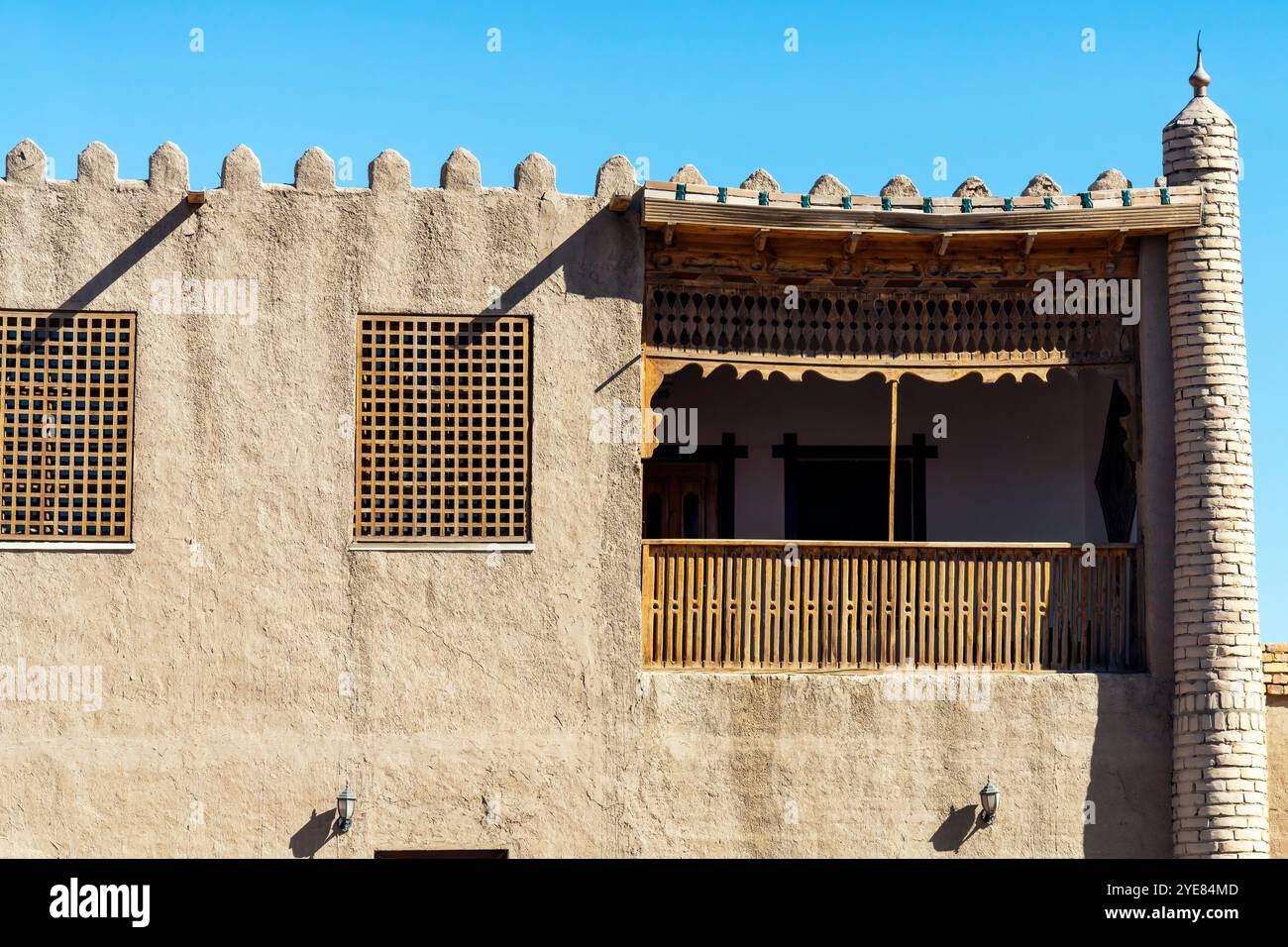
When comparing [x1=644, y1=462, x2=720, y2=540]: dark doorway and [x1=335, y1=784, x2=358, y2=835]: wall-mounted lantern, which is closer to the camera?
[x1=335, y1=784, x2=358, y2=835]: wall-mounted lantern

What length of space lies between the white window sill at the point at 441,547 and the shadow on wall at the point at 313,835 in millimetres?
1723

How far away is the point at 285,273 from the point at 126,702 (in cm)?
299

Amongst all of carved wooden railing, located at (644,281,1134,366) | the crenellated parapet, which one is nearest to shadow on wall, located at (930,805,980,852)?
carved wooden railing, located at (644,281,1134,366)

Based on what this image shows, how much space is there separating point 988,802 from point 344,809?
420 centimetres

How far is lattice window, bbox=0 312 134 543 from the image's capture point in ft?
42.4

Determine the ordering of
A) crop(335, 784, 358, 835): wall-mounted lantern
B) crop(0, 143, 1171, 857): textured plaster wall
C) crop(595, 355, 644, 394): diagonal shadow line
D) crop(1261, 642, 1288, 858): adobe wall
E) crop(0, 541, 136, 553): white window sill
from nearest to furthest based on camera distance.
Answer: crop(335, 784, 358, 835): wall-mounted lantern, crop(0, 143, 1171, 857): textured plaster wall, crop(0, 541, 136, 553): white window sill, crop(595, 355, 644, 394): diagonal shadow line, crop(1261, 642, 1288, 858): adobe wall

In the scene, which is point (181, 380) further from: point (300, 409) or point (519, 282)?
point (519, 282)

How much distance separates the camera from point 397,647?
42.2 ft

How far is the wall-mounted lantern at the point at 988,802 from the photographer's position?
12.9 metres

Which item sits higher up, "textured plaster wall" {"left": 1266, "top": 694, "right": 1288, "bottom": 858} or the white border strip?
the white border strip

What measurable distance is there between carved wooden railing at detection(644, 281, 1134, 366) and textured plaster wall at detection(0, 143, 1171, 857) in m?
0.79

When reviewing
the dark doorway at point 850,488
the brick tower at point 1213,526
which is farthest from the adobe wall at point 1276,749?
the dark doorway at point 850,488

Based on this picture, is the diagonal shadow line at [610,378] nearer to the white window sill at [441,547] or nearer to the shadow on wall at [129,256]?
the white window sill at [441,547]

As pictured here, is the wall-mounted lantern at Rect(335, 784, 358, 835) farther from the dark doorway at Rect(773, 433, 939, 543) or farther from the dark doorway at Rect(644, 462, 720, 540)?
the dark doorway at Rect(773, 433, 939, 543)
